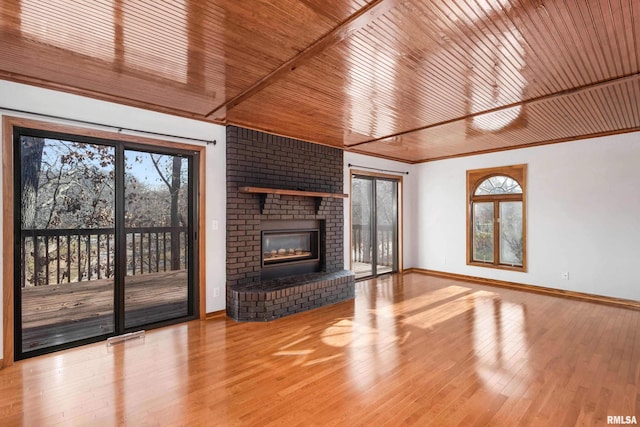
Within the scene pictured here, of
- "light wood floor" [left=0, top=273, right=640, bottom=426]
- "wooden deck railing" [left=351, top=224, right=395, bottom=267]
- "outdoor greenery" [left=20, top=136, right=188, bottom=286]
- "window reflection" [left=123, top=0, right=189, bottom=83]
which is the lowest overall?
"light wood floor" [left=0, top=273, right=640, bottom=426]

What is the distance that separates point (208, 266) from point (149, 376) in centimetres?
155

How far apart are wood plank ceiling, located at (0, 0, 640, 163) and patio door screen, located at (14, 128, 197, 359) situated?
63 centimetres

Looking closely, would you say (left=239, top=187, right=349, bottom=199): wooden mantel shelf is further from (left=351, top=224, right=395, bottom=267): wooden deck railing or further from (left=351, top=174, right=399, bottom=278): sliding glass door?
(left=351, top=224, right=395, bottom=267): wooden deck railing

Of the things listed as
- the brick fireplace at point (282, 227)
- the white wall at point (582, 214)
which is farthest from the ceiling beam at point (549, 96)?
the white wall at point (582, 214)

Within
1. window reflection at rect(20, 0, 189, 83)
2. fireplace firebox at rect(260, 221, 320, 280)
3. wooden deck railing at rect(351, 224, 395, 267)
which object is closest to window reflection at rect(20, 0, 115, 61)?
window reflection at rect(20, 0, 189, 83)

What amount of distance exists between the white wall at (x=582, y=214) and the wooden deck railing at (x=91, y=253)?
5.26m

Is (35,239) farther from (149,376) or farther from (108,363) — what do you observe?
(149,376)

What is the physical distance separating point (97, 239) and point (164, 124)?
1.41 meters

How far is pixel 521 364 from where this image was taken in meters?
2.69

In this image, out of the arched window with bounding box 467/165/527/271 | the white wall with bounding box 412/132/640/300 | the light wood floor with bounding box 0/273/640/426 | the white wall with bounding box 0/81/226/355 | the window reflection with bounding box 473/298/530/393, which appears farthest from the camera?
the arched window with bounding box 467/165/527/271

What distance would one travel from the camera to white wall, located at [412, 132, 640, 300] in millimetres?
4441

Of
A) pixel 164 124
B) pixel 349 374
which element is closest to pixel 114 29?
pixel 164 124

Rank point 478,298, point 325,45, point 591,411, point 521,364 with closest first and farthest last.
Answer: point 591,411
point 325,45
point 521,364
point 478,298

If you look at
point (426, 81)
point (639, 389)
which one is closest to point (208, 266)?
point (426, 81)
